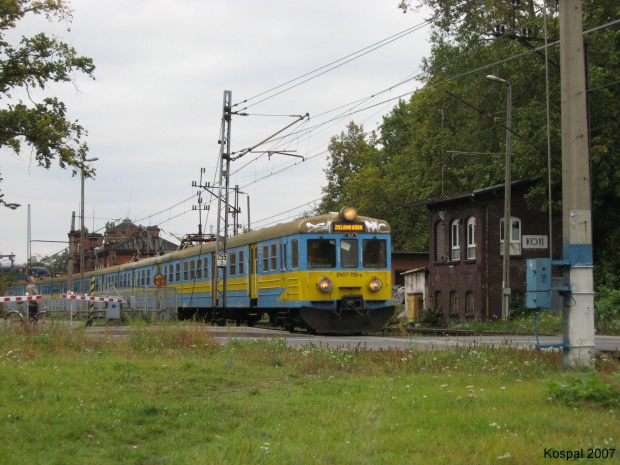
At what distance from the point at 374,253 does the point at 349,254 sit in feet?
2.90

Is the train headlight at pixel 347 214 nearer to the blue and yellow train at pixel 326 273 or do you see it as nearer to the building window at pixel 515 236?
the blue and yellow train at pixel 326 273

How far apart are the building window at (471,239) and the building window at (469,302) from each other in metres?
1.65

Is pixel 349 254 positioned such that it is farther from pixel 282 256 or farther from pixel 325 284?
pixel 282 256

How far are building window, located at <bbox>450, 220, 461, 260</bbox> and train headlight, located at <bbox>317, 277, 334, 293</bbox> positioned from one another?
16.0m

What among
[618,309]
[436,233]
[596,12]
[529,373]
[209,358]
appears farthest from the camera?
[436,233]

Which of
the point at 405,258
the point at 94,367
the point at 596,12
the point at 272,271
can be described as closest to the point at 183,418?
the point at 94,367

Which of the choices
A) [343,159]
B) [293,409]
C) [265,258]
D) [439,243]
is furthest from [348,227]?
[343,159]

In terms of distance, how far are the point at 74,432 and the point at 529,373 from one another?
6.10 meters

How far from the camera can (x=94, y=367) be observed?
11.5 metres

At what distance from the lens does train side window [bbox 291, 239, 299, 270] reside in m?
23.2

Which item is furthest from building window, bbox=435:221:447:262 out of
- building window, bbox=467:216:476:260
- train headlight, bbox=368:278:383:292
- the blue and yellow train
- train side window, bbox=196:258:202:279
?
train headlight, bbox=368:278:383:292

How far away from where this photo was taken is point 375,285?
23.4 m

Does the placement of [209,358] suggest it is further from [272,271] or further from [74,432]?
[272,271]

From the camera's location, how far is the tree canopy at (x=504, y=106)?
30.9m
